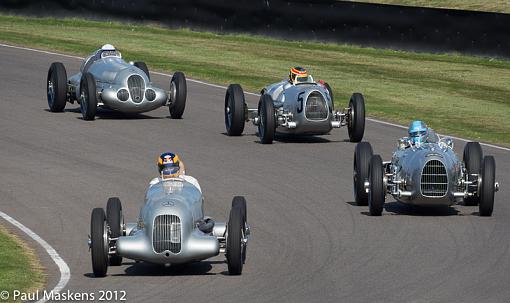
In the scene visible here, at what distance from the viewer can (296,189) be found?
829 inches

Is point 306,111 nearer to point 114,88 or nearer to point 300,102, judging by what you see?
point 300,102

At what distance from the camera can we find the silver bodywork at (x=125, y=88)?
27.6m

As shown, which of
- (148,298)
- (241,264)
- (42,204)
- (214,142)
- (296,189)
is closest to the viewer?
(148,298)

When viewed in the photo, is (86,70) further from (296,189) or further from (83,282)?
(83,282)

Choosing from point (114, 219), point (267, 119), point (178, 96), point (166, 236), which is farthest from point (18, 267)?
point (178, 96)

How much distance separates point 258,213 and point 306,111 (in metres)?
6.30

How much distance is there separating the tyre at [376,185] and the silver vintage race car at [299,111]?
6.66m

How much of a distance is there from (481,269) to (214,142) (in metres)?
11.1

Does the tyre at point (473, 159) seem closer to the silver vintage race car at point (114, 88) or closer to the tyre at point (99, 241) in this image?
the tyre at point (99, 241)

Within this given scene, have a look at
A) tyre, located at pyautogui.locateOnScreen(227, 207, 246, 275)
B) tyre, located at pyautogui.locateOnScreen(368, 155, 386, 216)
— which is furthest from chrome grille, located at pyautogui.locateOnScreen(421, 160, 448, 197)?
tyre, located at pyautogui.locateOnScreen(227, 207, 246, 275)

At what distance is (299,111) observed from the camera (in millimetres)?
25188

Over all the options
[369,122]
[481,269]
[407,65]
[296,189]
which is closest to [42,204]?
[296,189]

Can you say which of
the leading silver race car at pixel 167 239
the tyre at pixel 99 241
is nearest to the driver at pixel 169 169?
the leading silver race car at pixel 167 239

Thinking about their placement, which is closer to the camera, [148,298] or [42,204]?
[148,298]
